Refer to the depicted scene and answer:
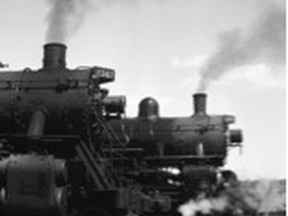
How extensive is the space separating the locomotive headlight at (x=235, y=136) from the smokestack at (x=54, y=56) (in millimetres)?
8242

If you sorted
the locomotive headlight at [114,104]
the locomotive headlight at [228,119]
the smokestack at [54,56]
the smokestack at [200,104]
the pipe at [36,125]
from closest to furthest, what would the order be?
the pipe at [36,125]
the smokestack at [54,56]
the locomotive headlight at [114,104]
the locomotive headlight at [228,119]
the smokestack at [200,104]

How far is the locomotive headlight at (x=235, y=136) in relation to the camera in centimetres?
2030

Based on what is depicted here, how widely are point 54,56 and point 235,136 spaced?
865 centimetres

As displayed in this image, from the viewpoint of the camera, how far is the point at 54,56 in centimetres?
1373

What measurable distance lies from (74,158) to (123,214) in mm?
1592

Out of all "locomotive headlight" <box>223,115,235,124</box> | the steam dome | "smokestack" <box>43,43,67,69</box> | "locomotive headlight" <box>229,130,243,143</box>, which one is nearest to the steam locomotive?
"smokestack" <box>43,43,67,69</box>

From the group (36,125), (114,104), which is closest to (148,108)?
(114,104)

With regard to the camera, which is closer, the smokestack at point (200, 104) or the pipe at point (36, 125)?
the pipe at point (36, 125)

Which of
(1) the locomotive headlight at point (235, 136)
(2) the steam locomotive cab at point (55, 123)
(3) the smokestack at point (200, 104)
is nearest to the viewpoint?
(2) the steam locomotive cab at point (55, 123)

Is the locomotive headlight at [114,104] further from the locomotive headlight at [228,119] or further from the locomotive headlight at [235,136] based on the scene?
the locomotive headlight at [235,136]

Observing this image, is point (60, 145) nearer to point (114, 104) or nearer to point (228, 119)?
point (114, 104)

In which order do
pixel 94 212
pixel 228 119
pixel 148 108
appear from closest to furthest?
pixel 94 212
pixel 228 119
pixel 148 108

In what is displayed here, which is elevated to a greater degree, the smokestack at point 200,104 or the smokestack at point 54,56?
the smokestack at point 54,56

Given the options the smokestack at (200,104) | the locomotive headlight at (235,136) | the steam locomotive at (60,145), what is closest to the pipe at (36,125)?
the steam locomotive at (60,145)
